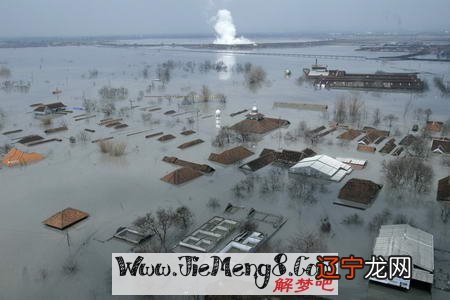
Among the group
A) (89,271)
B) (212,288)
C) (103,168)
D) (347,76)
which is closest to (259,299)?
(212,288)

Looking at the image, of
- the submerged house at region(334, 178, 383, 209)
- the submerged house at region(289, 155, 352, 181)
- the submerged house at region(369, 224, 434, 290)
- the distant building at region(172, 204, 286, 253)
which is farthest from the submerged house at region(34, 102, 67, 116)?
the submerged house at region(369, 224, 434, 290)

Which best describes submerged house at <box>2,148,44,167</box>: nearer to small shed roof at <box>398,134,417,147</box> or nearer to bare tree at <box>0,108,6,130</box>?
bare tree at <box>0,108,6,130</box>

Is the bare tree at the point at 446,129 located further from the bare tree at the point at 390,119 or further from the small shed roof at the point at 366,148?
the small shed roof at the point at 366,148

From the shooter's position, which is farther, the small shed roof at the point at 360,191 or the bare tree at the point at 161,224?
the small shed roof at the point at 360,191

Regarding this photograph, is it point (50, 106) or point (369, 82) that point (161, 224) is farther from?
point (369, 82)

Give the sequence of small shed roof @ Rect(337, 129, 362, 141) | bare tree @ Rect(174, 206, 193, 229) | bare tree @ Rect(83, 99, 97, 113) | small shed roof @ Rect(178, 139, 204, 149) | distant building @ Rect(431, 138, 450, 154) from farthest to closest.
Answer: bare tree @ Rect(83, 99, 97, 113) → small shed roof @ Rect(337, 129, 362, 141) → small shed roof @ Rect(178, 139, 204, 149) → distant building @ Rect(431, 138, 450, 154) → bare tree @ Rect(174, 206, 193, 229)

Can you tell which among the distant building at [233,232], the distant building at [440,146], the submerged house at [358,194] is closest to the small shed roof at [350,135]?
the distant building at [440,146]
